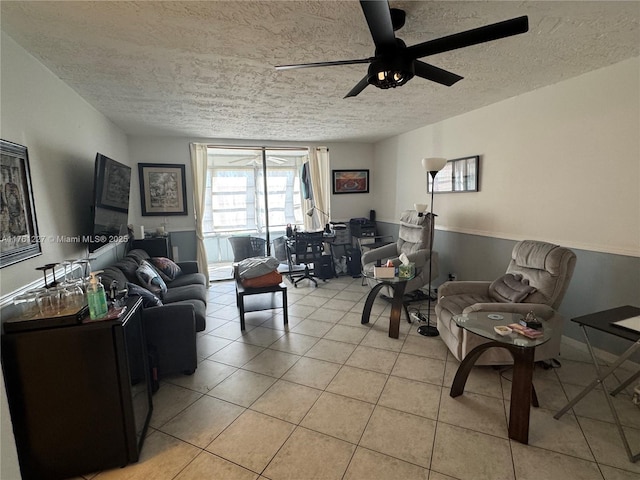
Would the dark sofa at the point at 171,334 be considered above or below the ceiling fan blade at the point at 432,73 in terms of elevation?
below

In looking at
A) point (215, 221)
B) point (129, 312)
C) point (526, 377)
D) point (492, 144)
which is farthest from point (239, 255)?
point (526, 377)

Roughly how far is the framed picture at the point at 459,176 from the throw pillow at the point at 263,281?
220cm

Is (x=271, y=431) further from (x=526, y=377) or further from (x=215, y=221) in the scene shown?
(x=215, y=221)

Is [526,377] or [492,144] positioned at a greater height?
[492,144]

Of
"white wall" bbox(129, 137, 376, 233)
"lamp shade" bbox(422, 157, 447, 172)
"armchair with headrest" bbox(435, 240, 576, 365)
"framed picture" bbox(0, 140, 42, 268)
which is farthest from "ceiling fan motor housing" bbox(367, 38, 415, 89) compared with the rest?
"white wall" bbox(129, 137, 376, 233)

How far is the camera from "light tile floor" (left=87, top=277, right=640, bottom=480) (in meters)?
1.64

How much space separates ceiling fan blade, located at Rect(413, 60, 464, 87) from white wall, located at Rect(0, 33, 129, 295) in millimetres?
2308

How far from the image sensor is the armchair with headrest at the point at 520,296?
7.76ft

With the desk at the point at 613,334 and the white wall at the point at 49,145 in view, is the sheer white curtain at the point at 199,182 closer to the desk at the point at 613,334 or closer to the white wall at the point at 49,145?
the white wall at the point at 49,145

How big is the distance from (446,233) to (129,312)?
3896mm

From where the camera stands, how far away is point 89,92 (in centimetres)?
279

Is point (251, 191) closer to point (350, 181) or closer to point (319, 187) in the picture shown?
point (319, 187)

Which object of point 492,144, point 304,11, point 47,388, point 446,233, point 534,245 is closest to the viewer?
point 47,388

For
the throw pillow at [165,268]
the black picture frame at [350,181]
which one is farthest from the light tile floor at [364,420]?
the black picture frame at [350,181]
